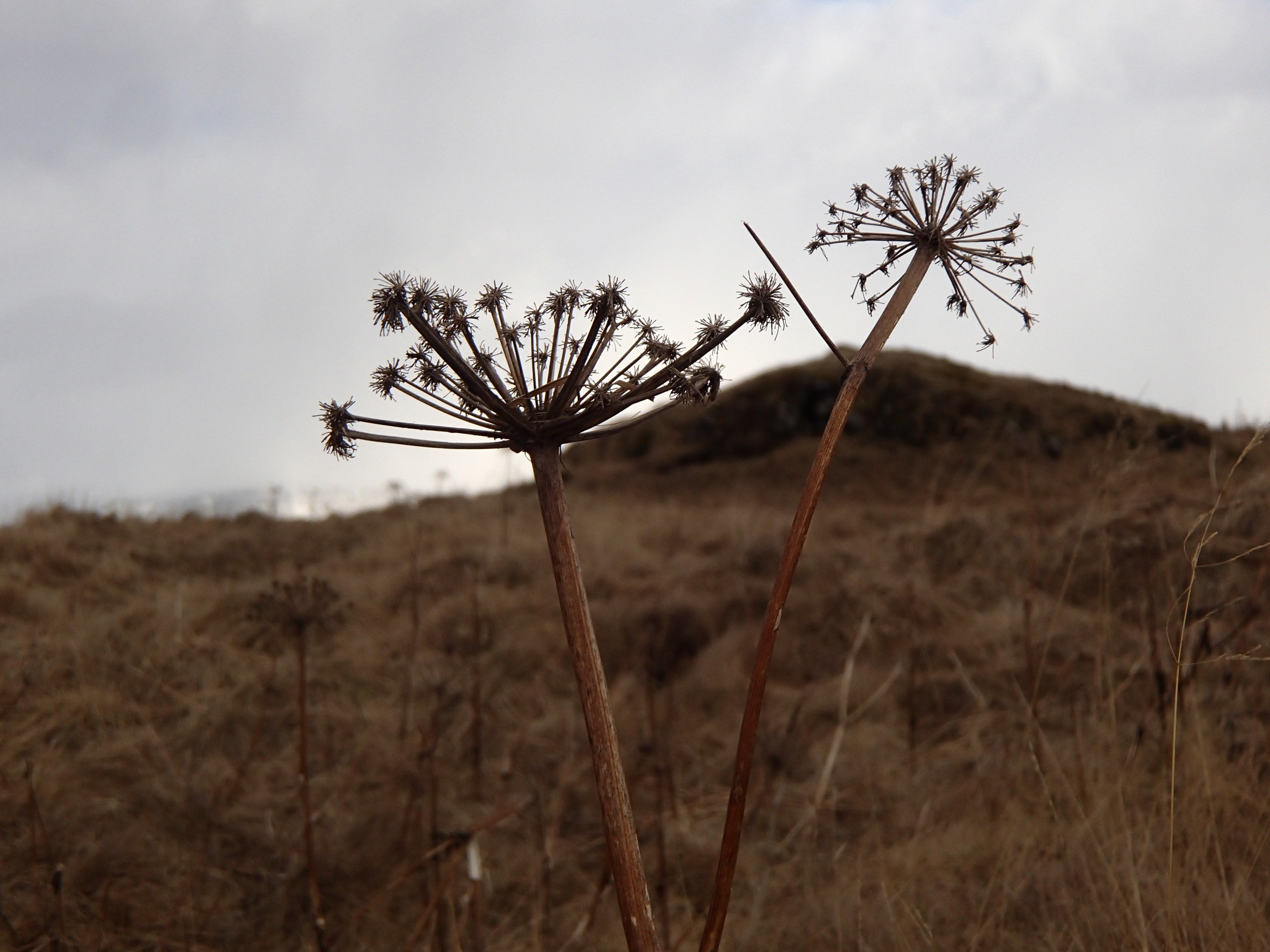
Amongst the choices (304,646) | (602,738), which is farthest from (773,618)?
(304,646)

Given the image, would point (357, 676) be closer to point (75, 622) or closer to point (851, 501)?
point (75, 622)

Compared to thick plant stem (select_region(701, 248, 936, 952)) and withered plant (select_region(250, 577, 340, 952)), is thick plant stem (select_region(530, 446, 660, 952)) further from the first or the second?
withered plant (select_region(250, 577, 340, 952))

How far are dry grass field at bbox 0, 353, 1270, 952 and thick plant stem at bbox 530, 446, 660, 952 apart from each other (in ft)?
3.62

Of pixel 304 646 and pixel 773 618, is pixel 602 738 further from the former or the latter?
pixel 304 646

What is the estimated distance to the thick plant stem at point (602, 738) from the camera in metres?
0.98

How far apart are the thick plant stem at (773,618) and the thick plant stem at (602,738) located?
0.28 feet

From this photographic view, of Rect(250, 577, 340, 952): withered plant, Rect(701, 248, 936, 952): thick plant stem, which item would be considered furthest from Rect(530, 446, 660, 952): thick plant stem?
Rect(250, 577, 340, 952): withered plant

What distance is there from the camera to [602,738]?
1012 millimetres

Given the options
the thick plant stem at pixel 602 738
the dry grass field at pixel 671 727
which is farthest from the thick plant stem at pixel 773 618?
the dry grass field at pixel 671 727

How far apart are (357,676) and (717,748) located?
132 inches

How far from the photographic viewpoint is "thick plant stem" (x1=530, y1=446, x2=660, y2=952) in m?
0.98

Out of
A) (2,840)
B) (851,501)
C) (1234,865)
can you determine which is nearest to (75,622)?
(2,840)

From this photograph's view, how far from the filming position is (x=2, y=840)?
4453 millimetres

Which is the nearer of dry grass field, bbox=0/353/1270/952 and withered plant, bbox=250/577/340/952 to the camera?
withered plant, bbox=250/577/340/952
